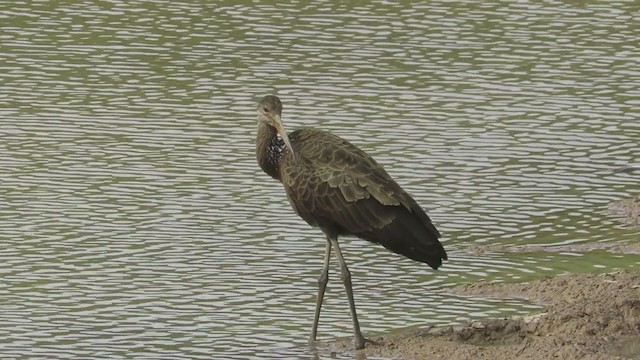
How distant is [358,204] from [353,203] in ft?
0.11

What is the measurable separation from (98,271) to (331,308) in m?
1.80

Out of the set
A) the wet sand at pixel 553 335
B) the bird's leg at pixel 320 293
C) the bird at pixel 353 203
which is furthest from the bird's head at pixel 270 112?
the wet sand at pixel 553 335

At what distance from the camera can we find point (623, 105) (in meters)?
18.9

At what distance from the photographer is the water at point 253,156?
41.1ft

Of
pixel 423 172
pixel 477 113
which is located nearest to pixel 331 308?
pixel 423 172

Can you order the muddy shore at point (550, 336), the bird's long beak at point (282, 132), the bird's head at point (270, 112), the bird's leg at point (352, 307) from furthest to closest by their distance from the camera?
the bird's head at point (270, 112)
the bird's long beak at point (282, 132)
the bird's leg at point (352, 307)
the muddy shore at point (550, 336)

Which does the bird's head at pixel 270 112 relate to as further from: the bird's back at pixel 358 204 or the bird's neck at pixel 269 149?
the bird's back at pixel 358 204

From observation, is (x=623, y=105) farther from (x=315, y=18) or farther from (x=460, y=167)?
(x=315, y=18)

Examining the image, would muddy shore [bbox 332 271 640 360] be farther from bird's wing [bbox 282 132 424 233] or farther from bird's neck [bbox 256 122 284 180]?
bird's neck [bbox 256 122 284 180]

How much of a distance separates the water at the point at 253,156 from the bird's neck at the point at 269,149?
3.40 ft

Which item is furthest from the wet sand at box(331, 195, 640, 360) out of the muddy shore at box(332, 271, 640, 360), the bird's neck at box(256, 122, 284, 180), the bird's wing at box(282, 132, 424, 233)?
the bird's neck at box(256, 122, 284, 180)

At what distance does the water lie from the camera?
12523 millimetres

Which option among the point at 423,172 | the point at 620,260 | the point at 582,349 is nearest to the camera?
the point at 582,349

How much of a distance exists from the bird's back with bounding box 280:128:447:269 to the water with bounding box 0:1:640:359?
0.79 m
